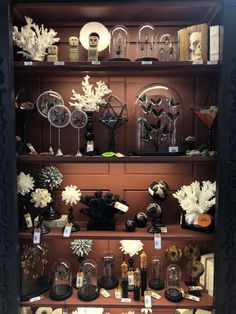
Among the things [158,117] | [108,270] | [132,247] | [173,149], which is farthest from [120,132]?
[108,270]

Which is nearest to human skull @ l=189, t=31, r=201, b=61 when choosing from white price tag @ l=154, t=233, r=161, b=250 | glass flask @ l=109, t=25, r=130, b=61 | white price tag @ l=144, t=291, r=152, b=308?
glass flask @ l=109, t=25, r=130, b=61

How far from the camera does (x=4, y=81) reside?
5.41ft

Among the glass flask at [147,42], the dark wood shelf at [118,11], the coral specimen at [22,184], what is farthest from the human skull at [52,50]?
the coral specimen at [22,184]

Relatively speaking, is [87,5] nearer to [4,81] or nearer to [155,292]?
[4,81]

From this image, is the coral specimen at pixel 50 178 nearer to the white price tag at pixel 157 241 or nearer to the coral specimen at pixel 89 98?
the coral specimen at pixel 89 98

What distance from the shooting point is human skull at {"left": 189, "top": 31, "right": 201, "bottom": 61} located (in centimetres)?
181

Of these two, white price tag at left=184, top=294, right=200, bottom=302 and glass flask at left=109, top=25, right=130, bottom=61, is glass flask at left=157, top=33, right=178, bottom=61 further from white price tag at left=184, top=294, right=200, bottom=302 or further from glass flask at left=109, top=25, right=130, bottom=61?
white price tag at left=184, top=294, right=200, bottom=302

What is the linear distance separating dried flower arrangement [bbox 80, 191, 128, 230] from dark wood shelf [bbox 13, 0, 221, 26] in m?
1.16

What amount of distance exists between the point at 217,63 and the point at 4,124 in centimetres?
127

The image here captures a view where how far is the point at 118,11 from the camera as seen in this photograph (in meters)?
1.84

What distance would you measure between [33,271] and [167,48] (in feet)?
5.81

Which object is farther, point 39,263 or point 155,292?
point 39,263

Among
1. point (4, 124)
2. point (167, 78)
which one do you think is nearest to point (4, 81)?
point (4, 124)

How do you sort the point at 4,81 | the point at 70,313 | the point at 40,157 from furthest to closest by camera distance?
the point at 70,313 → the point at 40,157 → the point at 4,81
